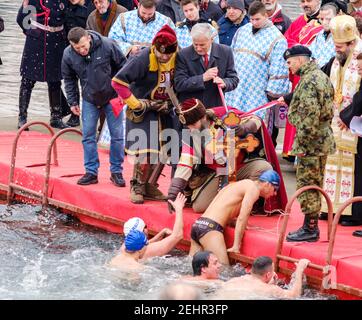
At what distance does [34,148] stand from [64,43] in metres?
1.90

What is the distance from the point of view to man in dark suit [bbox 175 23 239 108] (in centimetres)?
1179

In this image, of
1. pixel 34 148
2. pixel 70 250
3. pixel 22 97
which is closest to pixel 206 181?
pixel 70 250

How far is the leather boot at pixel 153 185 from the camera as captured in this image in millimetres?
12234

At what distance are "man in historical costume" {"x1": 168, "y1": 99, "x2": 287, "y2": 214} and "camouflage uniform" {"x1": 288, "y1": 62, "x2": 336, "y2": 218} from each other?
0.88m

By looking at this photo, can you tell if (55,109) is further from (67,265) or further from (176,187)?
(67,265)

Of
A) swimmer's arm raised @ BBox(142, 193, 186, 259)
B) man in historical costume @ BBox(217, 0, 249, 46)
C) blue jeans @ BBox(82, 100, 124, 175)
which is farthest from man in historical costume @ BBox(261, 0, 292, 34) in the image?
swimmer's arm raised @ BBox(142, 193, 186, 259)

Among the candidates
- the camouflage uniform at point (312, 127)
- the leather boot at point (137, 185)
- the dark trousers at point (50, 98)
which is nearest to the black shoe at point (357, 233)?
the camouflage uniform at point (312, 127)

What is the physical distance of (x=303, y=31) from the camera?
1386cm

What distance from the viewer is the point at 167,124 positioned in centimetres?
1209

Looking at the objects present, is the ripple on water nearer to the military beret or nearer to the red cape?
the red cape

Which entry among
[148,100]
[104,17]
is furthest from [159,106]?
[104,17]

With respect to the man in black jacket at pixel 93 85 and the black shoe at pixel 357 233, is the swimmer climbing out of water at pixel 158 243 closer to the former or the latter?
the man in black jacket at pixel 93 85

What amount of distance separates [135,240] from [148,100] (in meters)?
1.62
